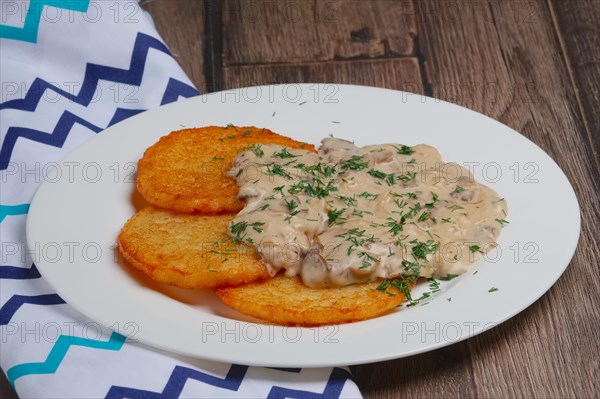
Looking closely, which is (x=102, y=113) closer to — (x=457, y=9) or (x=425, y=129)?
Result: (x=425, y=129)

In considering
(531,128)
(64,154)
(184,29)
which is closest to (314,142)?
(64,154)

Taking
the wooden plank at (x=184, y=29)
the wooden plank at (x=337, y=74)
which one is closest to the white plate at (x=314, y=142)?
the wooden plank at (x=337, y=74)

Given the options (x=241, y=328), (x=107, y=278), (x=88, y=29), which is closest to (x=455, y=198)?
(x=241, y=328)

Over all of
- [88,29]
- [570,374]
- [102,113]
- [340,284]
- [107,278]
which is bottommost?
[570,374]

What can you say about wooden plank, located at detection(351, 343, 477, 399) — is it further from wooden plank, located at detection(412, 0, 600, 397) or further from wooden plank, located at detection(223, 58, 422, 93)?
wooden plank, located at detection(223, 58, 422, 93)

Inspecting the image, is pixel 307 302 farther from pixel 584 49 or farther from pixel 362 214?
pixel 584 49
